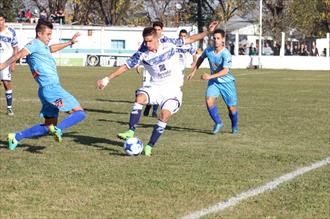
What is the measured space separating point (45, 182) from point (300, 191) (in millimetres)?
2789

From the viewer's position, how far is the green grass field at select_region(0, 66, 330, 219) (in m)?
6.30

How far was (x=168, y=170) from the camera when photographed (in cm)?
824

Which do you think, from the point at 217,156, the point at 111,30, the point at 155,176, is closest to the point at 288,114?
the point at 217,156

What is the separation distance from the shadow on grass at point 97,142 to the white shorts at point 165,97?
894mm

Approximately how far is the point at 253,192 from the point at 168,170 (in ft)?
5.01

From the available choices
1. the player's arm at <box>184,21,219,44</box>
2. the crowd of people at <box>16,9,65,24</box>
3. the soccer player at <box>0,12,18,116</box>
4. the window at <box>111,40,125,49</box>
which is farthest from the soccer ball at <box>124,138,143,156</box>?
the crowd of people at <box>16,9,65,24</box>

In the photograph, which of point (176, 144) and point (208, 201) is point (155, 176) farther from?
point (176, 144)

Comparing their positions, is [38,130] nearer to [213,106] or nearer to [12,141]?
[12,141]

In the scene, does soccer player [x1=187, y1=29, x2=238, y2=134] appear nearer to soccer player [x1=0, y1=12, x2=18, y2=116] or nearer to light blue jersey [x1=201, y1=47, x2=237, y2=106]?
light blue jersey [x1=201, y1=47, x2=237, y2=106]

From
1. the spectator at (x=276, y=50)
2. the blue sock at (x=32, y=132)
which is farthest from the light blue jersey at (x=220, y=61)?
the spectator at (x=276, y=50)

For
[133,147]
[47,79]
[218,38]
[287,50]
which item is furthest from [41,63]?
[287,50]

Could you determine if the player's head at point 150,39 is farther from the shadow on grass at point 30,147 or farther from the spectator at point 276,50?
the spectator at point 276,50

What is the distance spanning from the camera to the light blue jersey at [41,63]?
9.51 metres

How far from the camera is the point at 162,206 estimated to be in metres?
6.34
